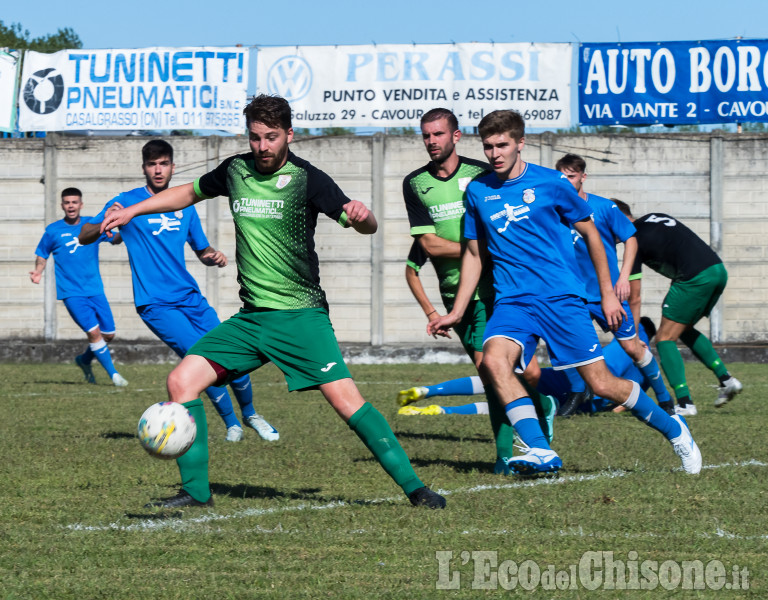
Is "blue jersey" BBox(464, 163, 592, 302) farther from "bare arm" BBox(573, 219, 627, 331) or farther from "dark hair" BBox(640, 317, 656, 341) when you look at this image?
"dark hair" BBox(640, 317, 656, 341)

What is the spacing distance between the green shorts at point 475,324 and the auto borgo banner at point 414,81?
11875 mm

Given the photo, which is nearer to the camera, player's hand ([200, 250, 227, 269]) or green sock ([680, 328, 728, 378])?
player's hand ([200, 250, 227, 269])

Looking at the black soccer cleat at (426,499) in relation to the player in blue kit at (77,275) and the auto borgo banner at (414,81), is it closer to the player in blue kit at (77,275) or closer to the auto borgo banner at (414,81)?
the player in blue kit at (77,275)

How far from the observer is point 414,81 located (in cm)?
1912

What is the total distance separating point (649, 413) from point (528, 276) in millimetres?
1072

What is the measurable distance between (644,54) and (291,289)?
1438 cm

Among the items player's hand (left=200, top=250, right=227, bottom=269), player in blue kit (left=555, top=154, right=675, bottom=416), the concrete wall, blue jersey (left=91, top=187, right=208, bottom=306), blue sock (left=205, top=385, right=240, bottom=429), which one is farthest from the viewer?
the concrete wall

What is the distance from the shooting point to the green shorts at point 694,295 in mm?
10570

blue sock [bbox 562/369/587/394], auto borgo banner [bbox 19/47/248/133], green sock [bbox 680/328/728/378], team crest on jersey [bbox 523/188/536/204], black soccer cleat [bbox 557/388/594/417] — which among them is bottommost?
black soccer cleat [bbox 557/388/594/417]

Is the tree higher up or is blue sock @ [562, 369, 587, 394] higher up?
the tree

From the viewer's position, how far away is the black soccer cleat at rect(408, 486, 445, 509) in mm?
5609

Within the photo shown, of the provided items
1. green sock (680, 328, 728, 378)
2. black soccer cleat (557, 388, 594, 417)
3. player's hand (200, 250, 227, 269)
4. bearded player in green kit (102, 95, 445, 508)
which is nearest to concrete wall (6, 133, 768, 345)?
green sock (680, 328, 728, 378)

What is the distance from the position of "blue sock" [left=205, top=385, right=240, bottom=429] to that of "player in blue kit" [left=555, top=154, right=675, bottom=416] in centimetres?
270

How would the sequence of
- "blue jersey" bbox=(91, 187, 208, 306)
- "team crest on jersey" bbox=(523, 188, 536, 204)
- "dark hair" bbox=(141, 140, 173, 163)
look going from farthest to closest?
"blue jersey" bbox=(91, 187, 208, 306)
"dark hair" bbox=(141, 140, 173, 163)
"team crest on jersey" bbox=(523, 188, 536, 204)
